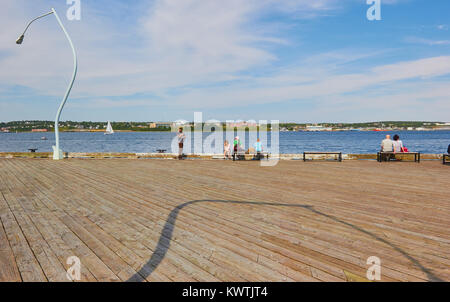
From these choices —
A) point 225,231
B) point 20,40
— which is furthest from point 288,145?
point 225,231

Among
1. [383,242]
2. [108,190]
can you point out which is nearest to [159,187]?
[108,190]

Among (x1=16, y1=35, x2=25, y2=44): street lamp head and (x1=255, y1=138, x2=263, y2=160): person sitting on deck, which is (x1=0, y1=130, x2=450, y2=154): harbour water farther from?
(x1=16, y1=35, x2=25, y2=44): street lamp head

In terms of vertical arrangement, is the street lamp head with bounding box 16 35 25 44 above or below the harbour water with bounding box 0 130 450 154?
above

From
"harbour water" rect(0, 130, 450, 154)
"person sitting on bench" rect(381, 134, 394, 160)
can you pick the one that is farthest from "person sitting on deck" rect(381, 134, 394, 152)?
"harbour water" rect(0, 130, 450, 154)

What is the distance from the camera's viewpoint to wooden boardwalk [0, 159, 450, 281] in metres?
3.26

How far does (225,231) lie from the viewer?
4500mm

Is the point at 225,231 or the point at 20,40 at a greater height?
the point at 20,40

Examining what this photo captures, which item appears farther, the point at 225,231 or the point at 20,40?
the point at 20,40

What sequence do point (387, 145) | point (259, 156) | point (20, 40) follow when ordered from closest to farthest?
point (387, 145), point (259, 156), point (20, 40)

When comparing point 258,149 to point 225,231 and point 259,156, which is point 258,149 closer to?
point 259,156

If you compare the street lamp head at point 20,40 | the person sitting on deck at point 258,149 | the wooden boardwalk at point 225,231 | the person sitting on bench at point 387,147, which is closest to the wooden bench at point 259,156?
the person sitting on deck at point 258,149

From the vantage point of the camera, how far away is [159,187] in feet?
26.5

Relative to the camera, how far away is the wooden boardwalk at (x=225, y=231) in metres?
3.26
